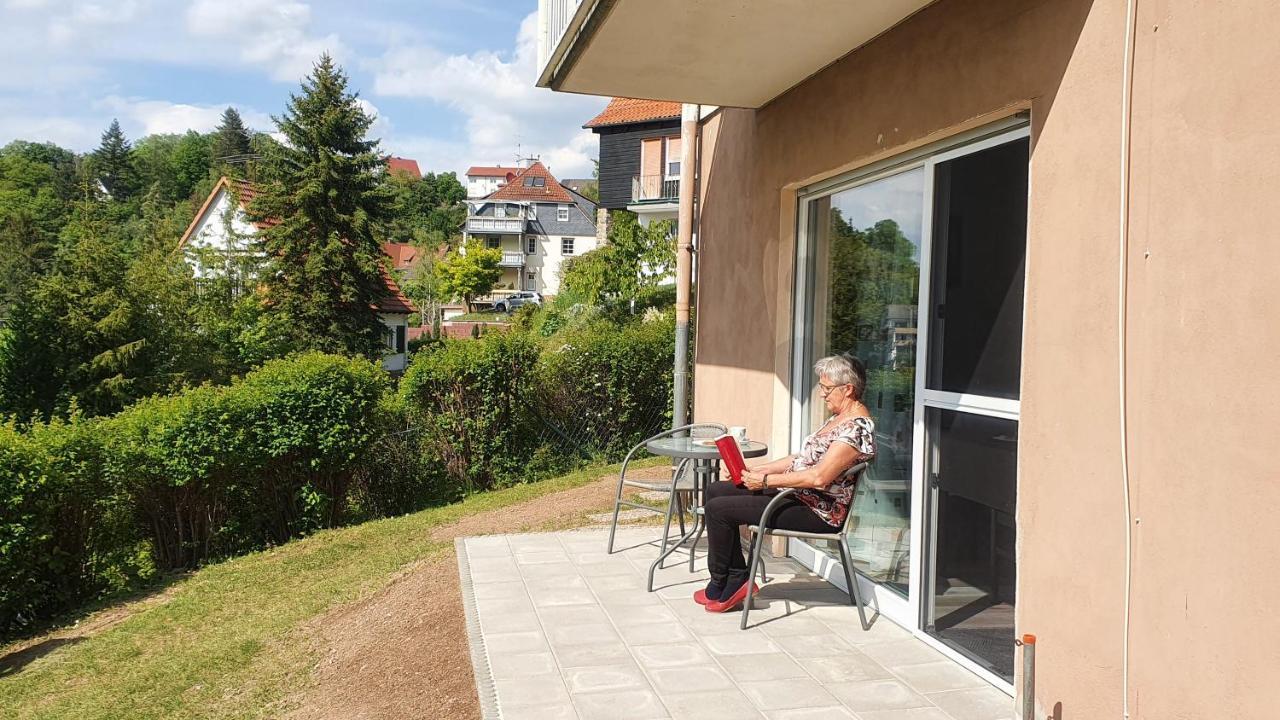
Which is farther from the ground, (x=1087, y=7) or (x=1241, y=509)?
(x=1087, y=7)

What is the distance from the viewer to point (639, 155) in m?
29.7

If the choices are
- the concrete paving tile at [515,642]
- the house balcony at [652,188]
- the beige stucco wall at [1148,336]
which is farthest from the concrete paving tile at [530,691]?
the house balcony at [652,188]

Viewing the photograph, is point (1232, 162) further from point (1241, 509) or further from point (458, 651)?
point (458, 651)

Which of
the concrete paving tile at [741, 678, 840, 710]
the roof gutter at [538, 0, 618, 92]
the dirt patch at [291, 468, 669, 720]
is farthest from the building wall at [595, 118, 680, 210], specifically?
the concrete paving tile at [741, 678, 840, 710]

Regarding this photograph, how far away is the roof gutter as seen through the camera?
14.0ft

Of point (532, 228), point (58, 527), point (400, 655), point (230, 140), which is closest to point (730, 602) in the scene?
point (400, 655)

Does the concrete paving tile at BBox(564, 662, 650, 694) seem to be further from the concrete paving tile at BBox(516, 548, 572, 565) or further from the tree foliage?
the tree foliage

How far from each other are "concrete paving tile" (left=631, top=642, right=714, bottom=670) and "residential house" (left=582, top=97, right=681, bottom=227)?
24.4 meters

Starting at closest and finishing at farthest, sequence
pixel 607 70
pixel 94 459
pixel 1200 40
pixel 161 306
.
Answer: pixel 1200 40
pixel 607 70
pixel 94 459
pixel 161 306

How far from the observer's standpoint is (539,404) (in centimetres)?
1182

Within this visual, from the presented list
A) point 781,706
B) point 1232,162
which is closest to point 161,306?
point 781,706

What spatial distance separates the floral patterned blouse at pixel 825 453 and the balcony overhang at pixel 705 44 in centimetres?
197

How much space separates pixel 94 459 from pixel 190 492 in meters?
1.11

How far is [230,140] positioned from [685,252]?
351 ft
